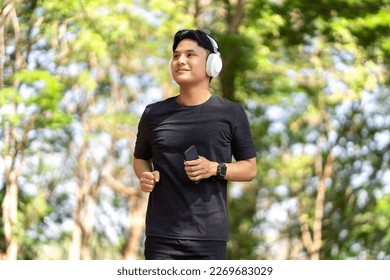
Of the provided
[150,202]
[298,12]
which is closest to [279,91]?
[298,12]

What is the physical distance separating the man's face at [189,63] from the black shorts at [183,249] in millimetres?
627

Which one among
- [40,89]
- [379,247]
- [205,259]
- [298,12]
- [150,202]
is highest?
[298,12]

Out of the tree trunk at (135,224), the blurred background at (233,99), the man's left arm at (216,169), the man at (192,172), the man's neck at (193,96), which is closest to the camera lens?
the man's left arm at (216,169)

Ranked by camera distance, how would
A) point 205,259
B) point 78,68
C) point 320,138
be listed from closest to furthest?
point 205,259, point 78,68, point 320,138

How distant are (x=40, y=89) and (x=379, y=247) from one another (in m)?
9.76

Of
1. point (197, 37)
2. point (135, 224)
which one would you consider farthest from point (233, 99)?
point (197, 37)

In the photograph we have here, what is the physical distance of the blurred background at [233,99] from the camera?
43.7 feet

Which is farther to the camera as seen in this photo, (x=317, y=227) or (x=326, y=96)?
(x=317, y=227)

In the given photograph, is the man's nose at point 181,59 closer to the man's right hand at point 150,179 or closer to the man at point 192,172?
the man at point 192,172

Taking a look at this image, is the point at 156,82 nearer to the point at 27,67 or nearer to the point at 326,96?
the point at 326,96

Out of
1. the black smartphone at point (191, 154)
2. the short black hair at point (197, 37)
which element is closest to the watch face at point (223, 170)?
the black smartphone at point (191, 154)

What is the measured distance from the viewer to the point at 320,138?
1919 cm

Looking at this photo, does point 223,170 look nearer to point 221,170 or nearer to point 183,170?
point 221,170

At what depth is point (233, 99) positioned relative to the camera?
12.8 metres
